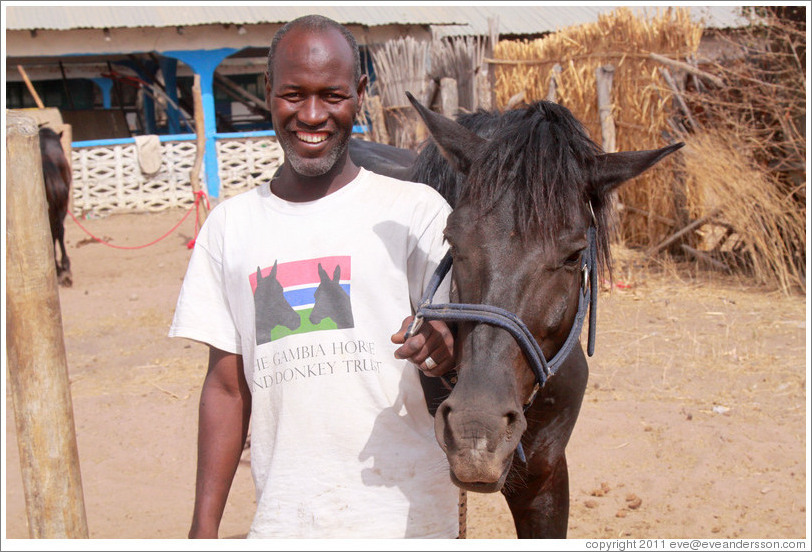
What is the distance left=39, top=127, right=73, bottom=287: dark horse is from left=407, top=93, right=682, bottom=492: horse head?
8120 millimetres

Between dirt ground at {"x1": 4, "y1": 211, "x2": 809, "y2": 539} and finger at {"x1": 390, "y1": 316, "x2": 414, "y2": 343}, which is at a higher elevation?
finger at {"x1": 390, "y1": 316, "x2": 414, "y2": 343}

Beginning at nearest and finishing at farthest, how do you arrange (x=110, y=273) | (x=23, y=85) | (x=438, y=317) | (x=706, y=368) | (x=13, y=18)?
(x=438, y=317), (x=706, y=368), (x=110, y=273), (x=13, y=18), (x=23, y=85)

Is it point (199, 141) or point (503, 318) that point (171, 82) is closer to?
point (199, 141)


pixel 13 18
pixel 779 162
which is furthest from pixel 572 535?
pixel 13 18

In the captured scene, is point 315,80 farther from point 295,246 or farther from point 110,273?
point 110,273

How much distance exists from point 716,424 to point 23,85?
1966cm

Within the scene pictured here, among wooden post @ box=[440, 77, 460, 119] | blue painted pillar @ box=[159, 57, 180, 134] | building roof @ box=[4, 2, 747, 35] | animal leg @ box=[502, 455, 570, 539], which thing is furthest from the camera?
blue painted pillar @ box=[159, 57, 180, 134]

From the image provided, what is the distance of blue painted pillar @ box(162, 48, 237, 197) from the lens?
1351cm

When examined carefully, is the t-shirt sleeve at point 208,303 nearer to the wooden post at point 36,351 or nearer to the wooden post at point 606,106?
the wooden post at point 36,351

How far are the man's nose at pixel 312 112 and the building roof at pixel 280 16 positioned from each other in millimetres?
11528

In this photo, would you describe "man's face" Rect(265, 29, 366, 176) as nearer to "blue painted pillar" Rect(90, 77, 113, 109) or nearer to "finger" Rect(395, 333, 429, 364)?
"finger" Rect(395, 333, 429, 364)

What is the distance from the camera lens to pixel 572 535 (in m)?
3.50

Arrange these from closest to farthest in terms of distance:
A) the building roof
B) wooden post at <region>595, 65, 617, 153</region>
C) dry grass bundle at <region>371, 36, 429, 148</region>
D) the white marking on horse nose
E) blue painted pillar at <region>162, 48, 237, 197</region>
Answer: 1. the white marking on horse nose
2. wooden post at <region>595, 65, 617, 153</region>
3. dry grass bundle at <region>371, 36, 429, 148</region>
4. the building roof
5. blue painted pillar at <region>162, 48, 237, 197</region>

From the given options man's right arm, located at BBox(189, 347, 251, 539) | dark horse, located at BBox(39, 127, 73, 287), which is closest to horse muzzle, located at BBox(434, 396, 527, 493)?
man's right arm, located at BBox(189, 347, 251, 539)
